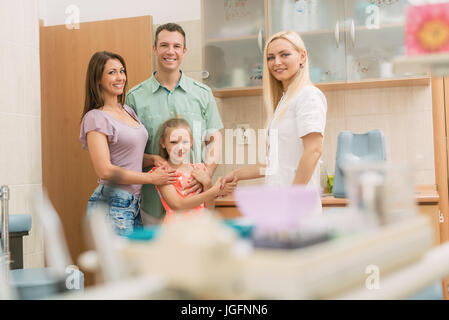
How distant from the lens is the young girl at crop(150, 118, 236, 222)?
1287 millimetres

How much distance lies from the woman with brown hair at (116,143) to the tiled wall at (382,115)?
2.12 feet

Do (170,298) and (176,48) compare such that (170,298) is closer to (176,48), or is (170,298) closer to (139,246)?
(139,246)

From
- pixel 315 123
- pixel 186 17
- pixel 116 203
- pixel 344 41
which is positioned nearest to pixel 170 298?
pixel 315 123

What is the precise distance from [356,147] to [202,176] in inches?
33.3

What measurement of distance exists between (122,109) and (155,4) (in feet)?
2.59

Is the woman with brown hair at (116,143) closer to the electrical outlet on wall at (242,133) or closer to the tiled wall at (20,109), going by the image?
the tiled wall at (20,109)

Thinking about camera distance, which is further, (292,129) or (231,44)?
(231,44)

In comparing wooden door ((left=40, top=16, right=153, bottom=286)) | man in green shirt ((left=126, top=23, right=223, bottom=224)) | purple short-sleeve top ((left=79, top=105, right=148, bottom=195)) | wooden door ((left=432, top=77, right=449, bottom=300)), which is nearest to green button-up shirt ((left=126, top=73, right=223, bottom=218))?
man in green shirt ((left=126, top=23, right=223, bottom=224))

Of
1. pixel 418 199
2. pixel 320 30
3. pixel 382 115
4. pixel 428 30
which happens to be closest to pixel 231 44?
pixel 320 30

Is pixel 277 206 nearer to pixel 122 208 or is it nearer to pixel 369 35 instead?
pixel 122 208

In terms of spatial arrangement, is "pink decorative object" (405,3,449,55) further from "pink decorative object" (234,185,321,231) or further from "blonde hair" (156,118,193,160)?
"blonde hair" (156,118,193,160)

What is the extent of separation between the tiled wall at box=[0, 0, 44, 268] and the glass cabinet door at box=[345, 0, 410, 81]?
3.80ft

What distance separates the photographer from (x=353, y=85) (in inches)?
77.4

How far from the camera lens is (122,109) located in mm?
1465
